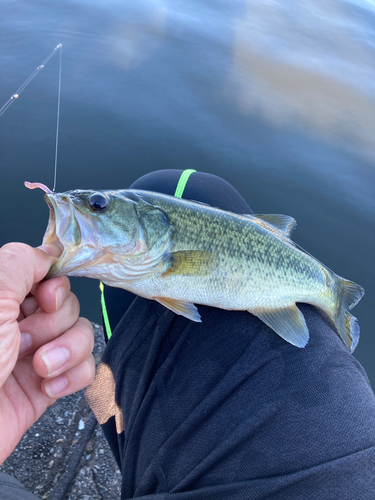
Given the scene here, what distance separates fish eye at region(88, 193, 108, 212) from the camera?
5.05 feet

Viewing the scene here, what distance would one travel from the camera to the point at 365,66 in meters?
6.72

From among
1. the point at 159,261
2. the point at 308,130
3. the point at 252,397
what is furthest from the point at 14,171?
the point at 308,130

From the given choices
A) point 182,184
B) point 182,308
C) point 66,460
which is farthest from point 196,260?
point 66,460

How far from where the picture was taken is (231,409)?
1.45 meters

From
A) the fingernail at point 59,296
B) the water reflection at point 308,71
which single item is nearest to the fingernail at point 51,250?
the fingernail at point 59,296

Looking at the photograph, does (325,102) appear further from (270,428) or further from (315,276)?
(270,428)

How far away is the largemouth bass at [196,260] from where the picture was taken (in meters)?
1.57

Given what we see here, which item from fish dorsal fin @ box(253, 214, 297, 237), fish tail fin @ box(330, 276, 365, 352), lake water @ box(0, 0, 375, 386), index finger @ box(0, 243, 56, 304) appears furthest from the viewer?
lake water @ box(0, 0, 375, 386)

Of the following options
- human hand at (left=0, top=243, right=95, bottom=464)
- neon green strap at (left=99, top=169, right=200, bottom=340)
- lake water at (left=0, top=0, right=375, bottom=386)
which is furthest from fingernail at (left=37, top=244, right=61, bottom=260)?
lake water at (left=0, top=0, right=375, bottom=386)

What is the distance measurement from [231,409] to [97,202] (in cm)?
122

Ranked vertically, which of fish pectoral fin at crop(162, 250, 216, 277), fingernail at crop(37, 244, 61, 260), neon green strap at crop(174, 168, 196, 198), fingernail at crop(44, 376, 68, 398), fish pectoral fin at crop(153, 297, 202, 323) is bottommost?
fingernail at crop(44, 376, 68, 398)

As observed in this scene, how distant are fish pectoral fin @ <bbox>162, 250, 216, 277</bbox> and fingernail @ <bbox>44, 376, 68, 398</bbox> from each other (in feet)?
2.29

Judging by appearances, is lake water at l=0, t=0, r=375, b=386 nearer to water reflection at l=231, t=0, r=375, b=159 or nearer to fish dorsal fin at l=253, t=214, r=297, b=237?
water reflection at l=231, t=0, r=375, b=159

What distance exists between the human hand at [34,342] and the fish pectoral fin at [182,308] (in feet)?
1.37
